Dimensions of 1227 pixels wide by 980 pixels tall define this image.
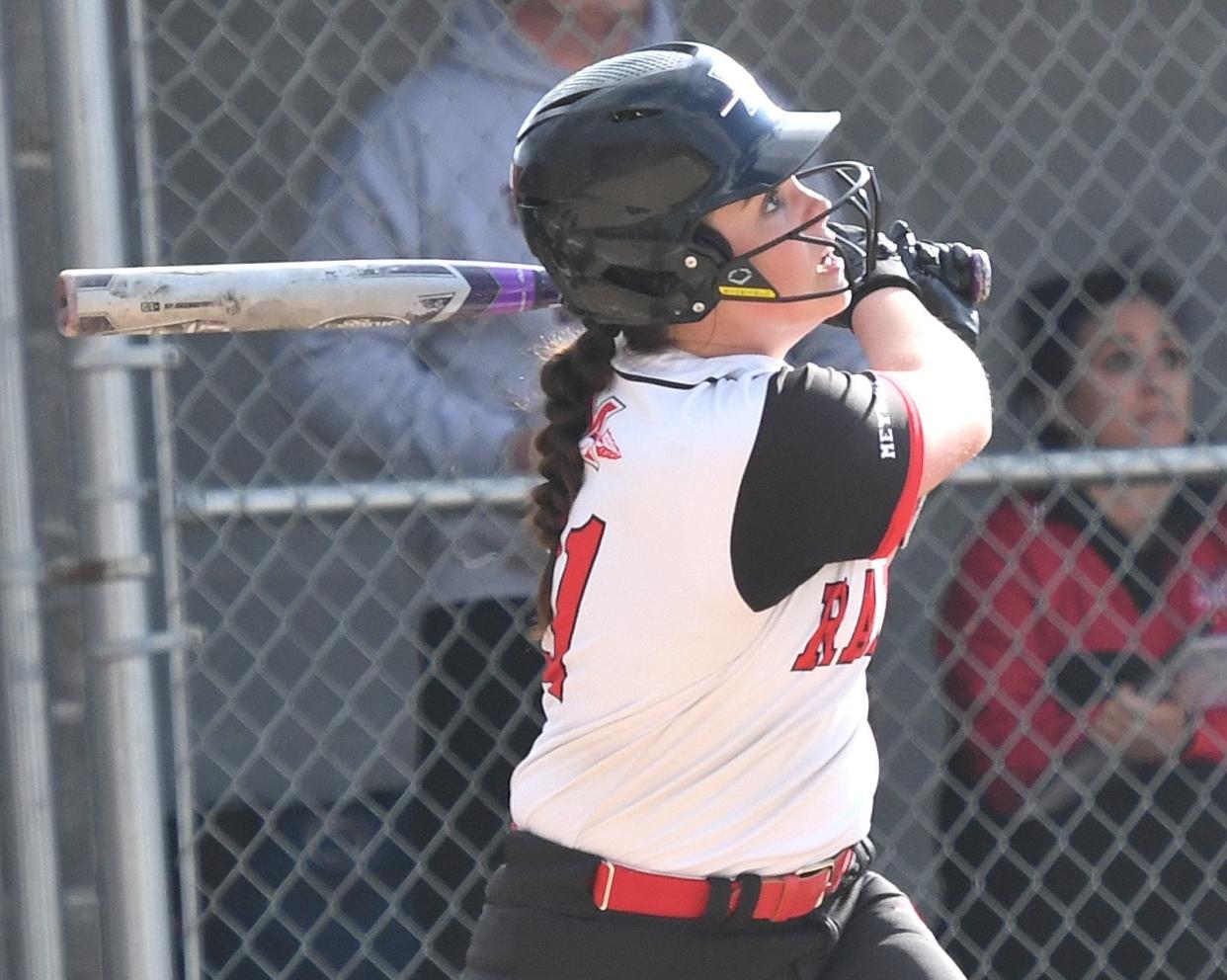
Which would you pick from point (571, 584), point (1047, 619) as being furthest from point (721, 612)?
point (1047, 619)

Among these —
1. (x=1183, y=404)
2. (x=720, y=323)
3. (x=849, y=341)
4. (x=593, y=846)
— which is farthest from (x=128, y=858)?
(x=1183, y=404)

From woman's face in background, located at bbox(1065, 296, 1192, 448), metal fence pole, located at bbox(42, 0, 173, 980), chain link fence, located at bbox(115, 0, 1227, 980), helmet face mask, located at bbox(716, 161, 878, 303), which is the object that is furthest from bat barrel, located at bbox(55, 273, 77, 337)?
woman's face in background, located at bbox(1065, 296, 1192, 448)

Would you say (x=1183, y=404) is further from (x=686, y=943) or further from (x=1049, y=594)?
(x=686, y=943)

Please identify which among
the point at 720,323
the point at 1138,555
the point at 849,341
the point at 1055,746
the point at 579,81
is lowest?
the point at 1055,746

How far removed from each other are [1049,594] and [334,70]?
1.93 meters

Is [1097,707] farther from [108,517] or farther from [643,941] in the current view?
[108,517]

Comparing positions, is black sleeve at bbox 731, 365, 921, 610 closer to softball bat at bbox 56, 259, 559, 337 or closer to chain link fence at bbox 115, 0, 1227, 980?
softball bat at bbox 56, 259, 559, 337

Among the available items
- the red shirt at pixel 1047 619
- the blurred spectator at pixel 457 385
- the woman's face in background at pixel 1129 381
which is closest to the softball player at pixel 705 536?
the blurred spectator at pixel 457 385

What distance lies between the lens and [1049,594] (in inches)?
135

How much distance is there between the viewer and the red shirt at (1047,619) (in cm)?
341

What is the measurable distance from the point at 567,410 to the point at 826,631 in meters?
0.40

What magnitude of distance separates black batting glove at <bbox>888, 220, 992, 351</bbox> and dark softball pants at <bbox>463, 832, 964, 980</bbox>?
0.73 metres

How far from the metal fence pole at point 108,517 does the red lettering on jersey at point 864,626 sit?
0.97 m

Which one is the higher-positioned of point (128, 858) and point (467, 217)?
point (467, 217)
